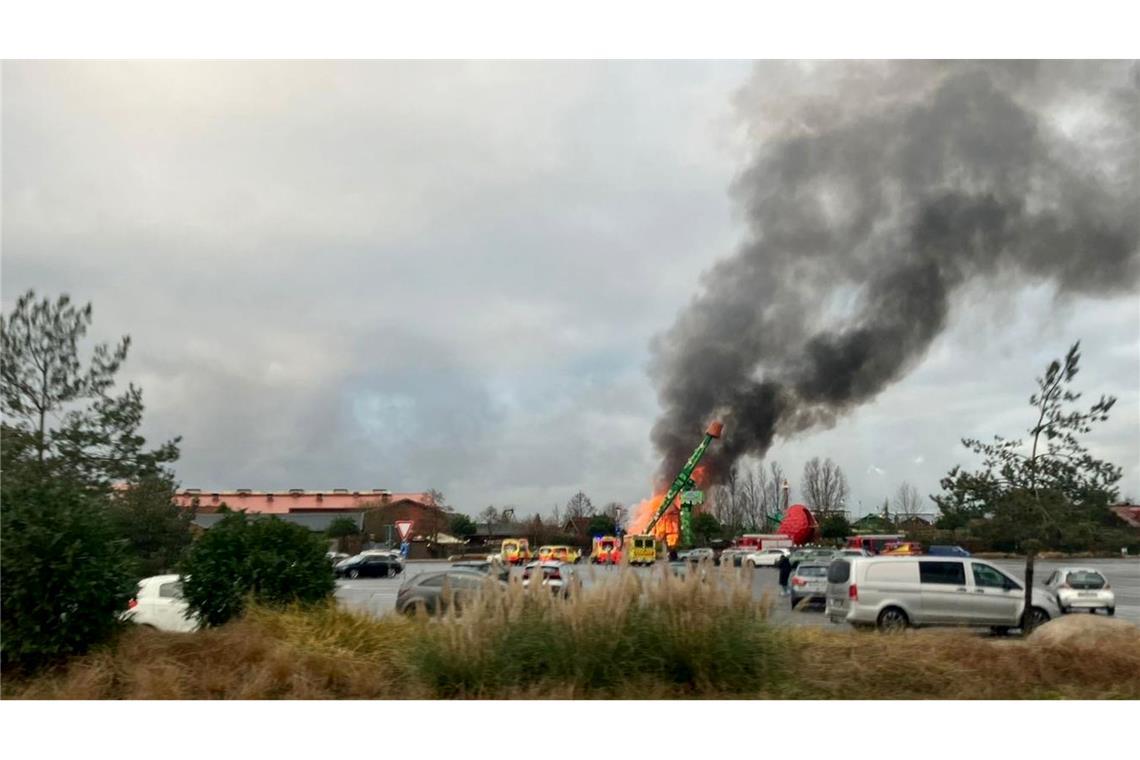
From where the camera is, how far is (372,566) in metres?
39.2

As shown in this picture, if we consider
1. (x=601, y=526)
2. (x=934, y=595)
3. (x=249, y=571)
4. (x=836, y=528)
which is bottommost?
(x=934, y=595)

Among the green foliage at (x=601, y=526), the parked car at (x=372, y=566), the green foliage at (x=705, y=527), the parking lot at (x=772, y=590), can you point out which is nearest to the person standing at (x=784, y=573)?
the parking lot at (x=772, y=590)

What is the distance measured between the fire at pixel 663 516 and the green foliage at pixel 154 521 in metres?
33.9

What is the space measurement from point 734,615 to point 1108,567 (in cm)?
4388

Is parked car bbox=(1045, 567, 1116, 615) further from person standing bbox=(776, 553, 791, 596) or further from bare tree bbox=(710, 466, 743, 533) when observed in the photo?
bare tree bbox=(710, 466, 743, 533)

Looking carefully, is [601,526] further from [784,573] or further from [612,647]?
[612,647]

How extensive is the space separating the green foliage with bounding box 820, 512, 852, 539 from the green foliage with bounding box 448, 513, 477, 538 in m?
23.8

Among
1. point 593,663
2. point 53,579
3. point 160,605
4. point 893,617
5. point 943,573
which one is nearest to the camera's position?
point 593,663

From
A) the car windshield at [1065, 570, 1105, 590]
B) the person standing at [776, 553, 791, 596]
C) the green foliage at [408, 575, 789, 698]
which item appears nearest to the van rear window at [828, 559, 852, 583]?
the green foliage at [408, 575, 789, 698]

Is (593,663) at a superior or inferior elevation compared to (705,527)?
A: inferior

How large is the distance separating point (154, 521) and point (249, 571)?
36.1 ft

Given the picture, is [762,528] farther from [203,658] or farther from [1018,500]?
[203,658]

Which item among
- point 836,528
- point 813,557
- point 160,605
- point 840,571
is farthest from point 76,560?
point 836,528

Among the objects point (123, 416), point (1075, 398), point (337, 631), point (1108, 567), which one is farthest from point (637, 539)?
point (337, 631)
